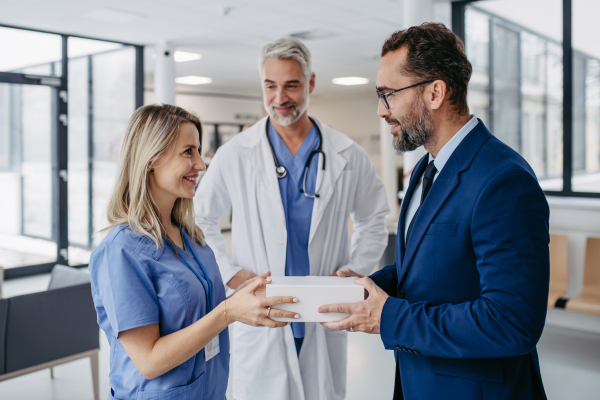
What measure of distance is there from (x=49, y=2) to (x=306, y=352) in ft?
15.7

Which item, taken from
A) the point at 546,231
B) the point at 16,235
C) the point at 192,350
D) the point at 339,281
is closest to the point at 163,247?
the point at 192,350

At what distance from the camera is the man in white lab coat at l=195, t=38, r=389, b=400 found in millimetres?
2045

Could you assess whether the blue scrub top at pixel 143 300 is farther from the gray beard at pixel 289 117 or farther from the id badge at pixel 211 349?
the gray beard at pixel 289 117

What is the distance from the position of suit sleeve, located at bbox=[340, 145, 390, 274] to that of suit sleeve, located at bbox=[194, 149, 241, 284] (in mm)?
589

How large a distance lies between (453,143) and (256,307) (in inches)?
26.5

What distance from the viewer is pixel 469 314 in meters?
1.14

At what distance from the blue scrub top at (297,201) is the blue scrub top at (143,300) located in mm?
684

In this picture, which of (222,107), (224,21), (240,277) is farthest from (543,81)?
(222,107)

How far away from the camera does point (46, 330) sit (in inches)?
111

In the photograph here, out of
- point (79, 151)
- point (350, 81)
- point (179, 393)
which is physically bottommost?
point (179, 393)

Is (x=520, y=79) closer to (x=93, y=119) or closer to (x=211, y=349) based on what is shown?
(x=211, y=349)

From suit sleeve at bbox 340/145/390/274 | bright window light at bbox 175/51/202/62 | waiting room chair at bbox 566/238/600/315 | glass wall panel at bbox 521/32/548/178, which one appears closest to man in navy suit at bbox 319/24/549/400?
suit sleeve at bbox 340/145/390/274

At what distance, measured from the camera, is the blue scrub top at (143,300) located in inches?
50.2

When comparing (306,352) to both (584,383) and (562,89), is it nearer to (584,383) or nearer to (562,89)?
(584,383)
